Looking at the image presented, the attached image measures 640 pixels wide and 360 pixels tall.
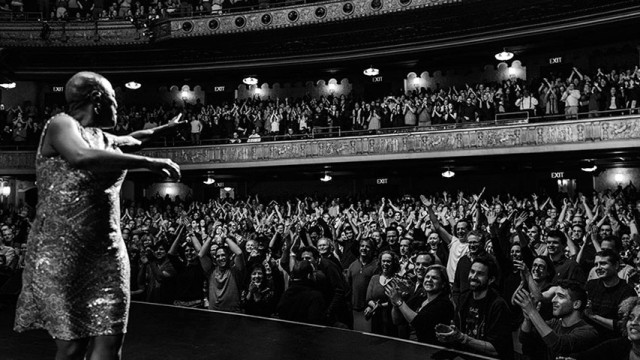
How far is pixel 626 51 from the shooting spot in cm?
1866

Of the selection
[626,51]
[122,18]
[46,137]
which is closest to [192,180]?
[122,18]

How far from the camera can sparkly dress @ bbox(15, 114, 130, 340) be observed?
2414 mm

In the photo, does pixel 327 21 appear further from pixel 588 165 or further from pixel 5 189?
pixel 5 189

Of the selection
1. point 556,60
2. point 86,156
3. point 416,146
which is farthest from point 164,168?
point 556,60

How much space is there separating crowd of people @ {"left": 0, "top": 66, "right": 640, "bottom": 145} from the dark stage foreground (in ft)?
42.5

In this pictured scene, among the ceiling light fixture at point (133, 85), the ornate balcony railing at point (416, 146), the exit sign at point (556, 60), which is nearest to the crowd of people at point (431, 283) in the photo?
the ornate balcony railing at point (416, 146)

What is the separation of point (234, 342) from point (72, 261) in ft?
8.06

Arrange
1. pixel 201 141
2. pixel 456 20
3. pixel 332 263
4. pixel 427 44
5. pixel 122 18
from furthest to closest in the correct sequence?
1. pixel 122 18
2. pixel 201 141
3. pixel 427 44
4. pixel 456 20
5. pixel 332 263

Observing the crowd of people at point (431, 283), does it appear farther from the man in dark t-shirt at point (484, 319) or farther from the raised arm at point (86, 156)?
the raised arm at point (86, 156)

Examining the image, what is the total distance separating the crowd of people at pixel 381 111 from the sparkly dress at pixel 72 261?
15269 mm

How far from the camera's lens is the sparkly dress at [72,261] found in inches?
95.0

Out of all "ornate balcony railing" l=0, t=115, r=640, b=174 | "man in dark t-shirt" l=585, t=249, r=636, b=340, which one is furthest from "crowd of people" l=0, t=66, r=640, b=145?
"man in dark t-shirt" l=585, t=249, r=636, b=340

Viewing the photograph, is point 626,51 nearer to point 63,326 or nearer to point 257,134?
point 257,134

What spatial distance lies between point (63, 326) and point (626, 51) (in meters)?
20.2
